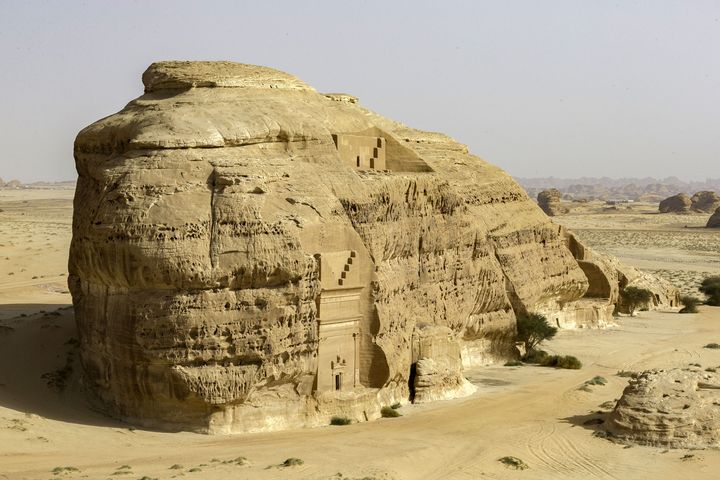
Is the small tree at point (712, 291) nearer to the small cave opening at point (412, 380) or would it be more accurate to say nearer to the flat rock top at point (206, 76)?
the small cave opening at point (412, 380)

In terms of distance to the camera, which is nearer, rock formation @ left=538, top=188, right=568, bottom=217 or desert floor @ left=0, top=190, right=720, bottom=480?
desert floor @ left=0, top=190, right=720, bottom=480

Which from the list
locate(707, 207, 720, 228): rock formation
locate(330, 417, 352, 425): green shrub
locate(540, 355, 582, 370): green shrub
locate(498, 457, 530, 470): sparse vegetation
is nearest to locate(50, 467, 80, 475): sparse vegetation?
locate(330, 417, 352, 425): green shrub

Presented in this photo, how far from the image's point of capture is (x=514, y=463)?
75.7 feet

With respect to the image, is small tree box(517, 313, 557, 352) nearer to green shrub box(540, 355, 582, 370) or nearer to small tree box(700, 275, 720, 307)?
green shrub box(540, 355, 582, 370)

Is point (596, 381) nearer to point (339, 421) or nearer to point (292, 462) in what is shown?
point (339, 421)

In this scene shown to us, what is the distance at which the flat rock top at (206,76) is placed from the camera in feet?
87.0

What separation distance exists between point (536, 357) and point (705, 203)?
130319 mm

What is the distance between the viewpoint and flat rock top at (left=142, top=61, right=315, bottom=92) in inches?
1044

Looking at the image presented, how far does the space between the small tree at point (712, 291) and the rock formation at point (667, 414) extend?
2941 cm

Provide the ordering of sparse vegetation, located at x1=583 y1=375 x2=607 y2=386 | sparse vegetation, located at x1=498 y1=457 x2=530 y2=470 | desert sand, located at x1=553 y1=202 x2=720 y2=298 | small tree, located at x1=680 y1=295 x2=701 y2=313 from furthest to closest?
desert sand, located at x1=553 y1=202 x2=720 y2=298
small tree, located at x1=680 y1=295 x2=701 y2=313
sparse vegetation, located at x1=583 y1=375 x2=607 y2=386
sparse vegetation, located at x1=498 y1=457 x2=530 y2=470

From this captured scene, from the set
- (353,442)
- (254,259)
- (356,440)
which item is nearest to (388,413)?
(356,440)

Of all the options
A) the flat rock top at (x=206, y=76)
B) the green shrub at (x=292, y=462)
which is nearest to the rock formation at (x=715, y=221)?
the flat rock top at (x=206, y=76)

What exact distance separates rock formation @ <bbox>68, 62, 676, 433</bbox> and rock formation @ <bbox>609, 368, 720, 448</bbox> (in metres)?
5.23

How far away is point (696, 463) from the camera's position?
23.3 metres
